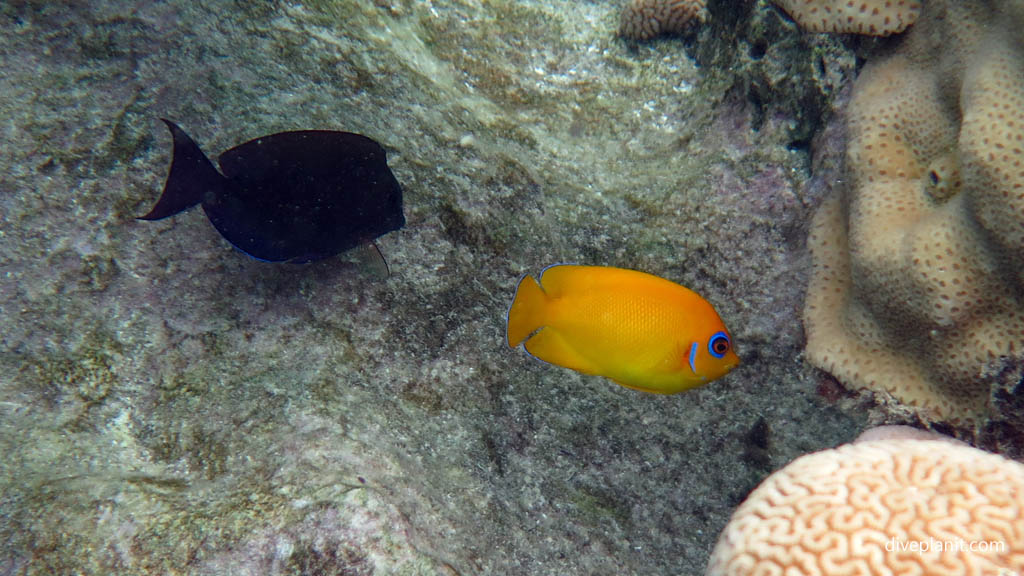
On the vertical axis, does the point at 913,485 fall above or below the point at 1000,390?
below

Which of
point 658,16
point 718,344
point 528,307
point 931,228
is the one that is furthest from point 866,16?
point 528,307

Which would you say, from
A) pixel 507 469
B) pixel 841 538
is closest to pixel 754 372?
pixel 841 538

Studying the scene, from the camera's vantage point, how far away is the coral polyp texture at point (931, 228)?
203 cm

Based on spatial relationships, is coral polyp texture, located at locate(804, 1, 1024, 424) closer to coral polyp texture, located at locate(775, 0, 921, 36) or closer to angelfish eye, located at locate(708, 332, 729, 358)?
coral polyp texture, located at locate(775, 0, 921, 36)

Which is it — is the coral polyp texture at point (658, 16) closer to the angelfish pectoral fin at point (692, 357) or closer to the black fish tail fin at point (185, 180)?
the angelfish pectoral fin at point (692, 357)

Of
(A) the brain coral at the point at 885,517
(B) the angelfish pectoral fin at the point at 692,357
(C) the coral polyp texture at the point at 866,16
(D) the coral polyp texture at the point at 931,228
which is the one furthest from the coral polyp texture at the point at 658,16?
(A) the brain coral at the point at 885,517

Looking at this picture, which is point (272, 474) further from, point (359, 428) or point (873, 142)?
point (873, 142)

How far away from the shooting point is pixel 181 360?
2330 mm

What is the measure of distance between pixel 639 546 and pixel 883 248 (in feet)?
5.90

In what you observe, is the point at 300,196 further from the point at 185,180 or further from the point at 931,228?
the point at 931,228

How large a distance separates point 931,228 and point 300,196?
274 centimetres

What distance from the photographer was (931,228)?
85.1 inches

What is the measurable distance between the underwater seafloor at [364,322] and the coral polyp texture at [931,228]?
0.20m

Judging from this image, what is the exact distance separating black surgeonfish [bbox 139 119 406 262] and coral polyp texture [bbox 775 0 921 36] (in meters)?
2.30
